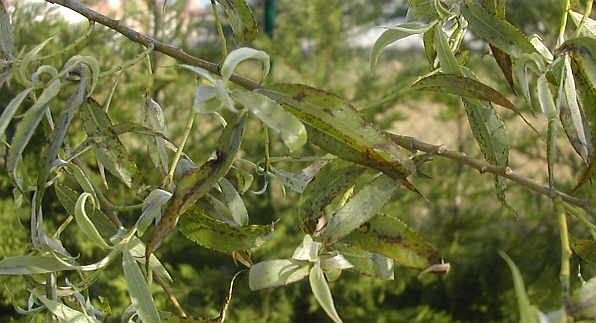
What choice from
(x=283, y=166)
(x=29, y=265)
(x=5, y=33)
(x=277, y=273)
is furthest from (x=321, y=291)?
(x=283, y=166)

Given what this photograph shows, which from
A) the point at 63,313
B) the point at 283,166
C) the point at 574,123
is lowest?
the point at 283,166

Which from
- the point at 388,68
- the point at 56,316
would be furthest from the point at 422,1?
the point at 388,68

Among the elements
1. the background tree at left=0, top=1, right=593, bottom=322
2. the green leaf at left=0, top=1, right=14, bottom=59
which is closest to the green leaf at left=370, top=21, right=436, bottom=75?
the background tree at left=0, top=1, right=593, bottom=322

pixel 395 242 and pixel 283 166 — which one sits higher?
pixel 395 242

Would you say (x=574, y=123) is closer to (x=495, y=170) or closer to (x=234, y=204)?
(x=495, y=170)

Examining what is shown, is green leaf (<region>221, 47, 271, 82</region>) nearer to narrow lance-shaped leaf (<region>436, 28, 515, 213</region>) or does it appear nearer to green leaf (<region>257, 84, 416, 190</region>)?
green leaf (<region>257, 84, 416, 190</region>)

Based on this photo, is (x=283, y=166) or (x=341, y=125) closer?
(x=341, y=125)
